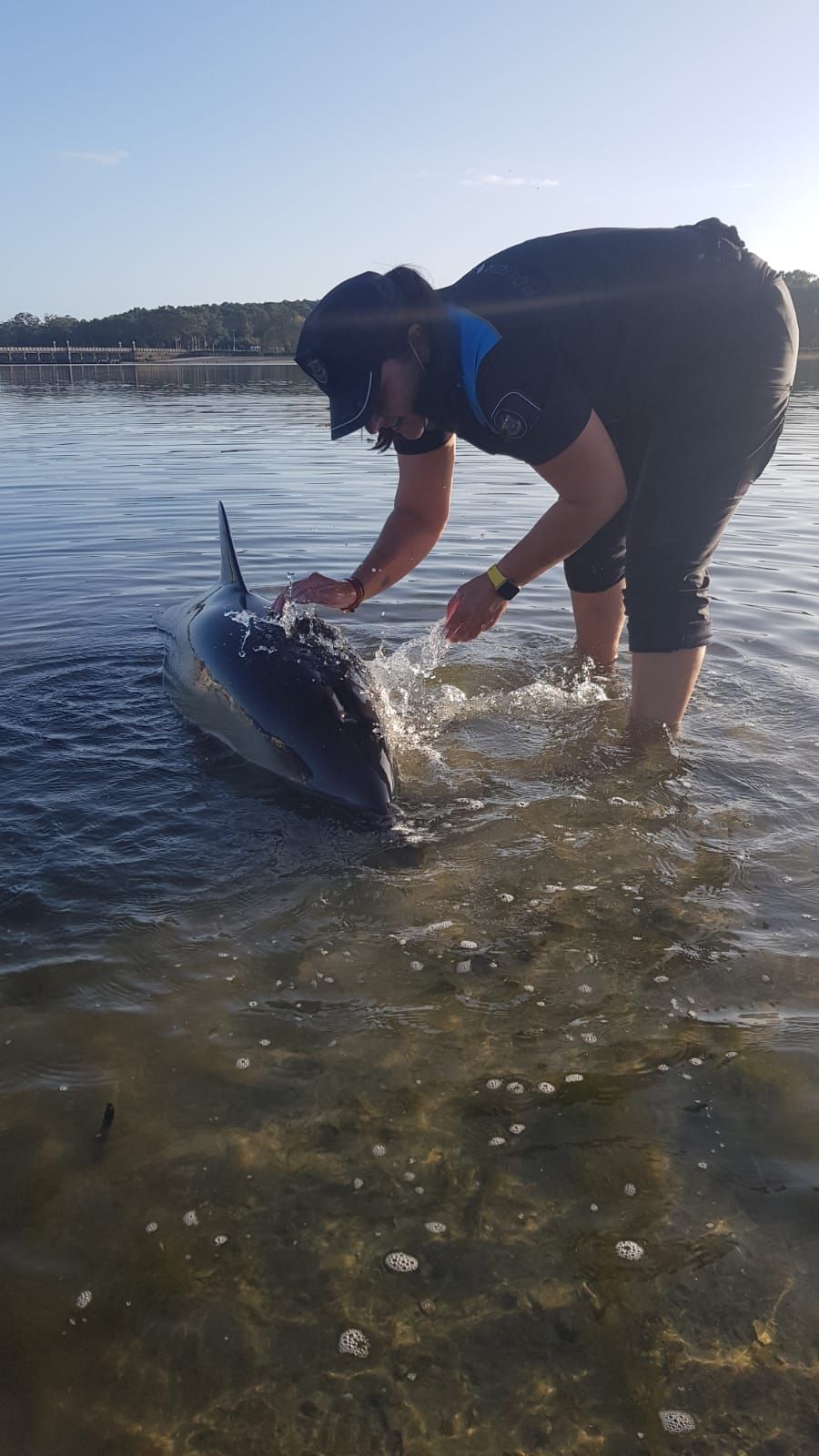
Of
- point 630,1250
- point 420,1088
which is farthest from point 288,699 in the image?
point 630,1250

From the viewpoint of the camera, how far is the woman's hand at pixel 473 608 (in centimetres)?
397

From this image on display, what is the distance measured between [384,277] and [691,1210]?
10.1 ft

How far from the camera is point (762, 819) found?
4.11 meters

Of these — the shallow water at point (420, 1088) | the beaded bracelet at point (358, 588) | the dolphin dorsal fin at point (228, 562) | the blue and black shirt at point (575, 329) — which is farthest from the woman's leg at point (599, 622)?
the dolphin dorsal fin at point (228, 562)

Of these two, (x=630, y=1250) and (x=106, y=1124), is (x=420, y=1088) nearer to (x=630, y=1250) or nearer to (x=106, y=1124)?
(x=630, y=1250)

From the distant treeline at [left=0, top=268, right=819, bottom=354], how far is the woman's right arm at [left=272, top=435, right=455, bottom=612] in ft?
494

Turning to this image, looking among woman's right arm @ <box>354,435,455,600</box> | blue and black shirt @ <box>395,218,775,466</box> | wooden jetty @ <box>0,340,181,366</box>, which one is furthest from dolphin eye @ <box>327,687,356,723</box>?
wooden jetty @ <box>0,340,181,366</box>

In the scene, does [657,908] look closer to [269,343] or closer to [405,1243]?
[405,1243]

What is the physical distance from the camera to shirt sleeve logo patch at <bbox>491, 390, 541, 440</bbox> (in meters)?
3.43

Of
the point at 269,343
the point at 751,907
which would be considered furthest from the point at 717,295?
the point at 269,343

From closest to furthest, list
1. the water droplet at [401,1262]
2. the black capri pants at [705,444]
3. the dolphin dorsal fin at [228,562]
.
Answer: the water droplet at [401,1262] < the black capri pants at [705,444] < the dolphin dorsal fin at [228,562]

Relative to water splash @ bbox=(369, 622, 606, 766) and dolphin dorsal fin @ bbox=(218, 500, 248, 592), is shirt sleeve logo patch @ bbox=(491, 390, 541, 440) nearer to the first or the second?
water splash @ bbox=(369, 622, 606, 766)

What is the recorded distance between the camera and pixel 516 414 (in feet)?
11.3

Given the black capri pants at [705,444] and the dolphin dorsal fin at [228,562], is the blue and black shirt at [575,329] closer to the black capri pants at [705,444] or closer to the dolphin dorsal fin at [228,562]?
the black capri pants at [705,444]
